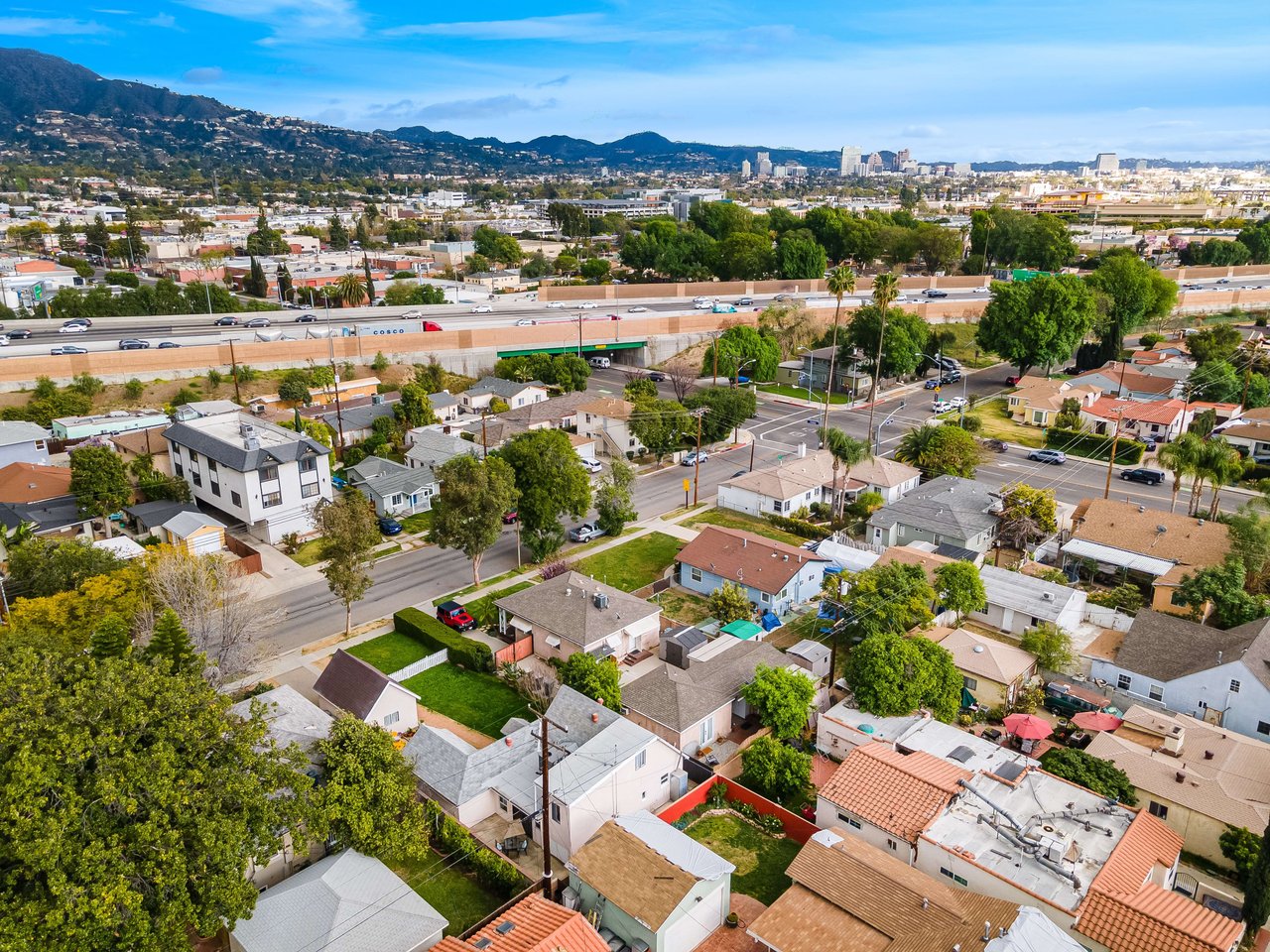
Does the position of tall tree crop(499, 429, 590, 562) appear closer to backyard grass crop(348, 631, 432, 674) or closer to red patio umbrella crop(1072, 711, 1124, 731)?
backyard grass crop(348, 631, 432, 674)

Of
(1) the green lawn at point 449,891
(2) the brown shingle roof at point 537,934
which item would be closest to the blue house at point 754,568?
(1) the green lawn at point 449,891

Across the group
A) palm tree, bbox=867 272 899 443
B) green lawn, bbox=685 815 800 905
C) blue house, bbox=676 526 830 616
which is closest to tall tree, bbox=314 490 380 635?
blue house, bbox=676 526 830 616

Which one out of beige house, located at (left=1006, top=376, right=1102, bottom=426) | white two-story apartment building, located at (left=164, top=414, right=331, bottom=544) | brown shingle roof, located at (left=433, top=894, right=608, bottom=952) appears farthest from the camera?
beige house, located at (left=1006, top=376, right=1102, bottom=426)

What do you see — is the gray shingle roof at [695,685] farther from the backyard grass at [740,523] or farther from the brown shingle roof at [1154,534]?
the brown shingle roof at [1154,534]

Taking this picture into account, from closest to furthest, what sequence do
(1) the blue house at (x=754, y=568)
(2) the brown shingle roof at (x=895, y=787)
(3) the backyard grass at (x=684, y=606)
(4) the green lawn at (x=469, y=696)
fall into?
(2) the brown shingle roof at (x=895, y=787) < (4) the green lawn at (x=469, y=696) < (3) the backyard grass at (x=684, y=606) < (1) the blue house at (x=754, y=568)

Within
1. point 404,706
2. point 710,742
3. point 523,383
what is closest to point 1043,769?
point 710,742

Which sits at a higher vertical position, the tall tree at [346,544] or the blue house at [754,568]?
the tall tree at [346,544]
